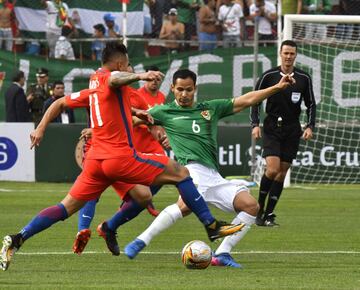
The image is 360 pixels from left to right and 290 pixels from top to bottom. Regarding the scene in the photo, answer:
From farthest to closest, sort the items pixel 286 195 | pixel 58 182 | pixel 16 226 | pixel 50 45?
pixel 50 45, pixel 58 182, pixel 286 195, pixel 16 226

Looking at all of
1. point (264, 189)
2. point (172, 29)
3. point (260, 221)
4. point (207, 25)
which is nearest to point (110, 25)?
point (172, 29)

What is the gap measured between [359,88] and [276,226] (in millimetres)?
9494

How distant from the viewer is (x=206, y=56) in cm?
2503

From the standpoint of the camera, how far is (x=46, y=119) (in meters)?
10.6

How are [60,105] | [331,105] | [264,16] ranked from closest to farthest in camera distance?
1. [60,105]
2. [331,105]
3. [264,16]

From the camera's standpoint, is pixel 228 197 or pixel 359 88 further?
pixel 359 88

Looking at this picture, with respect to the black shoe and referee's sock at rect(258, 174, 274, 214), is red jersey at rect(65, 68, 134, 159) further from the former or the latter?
referee's sock at rect(258, 174, 274, 214)

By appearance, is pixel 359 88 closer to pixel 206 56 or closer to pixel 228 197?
pixel 206 56

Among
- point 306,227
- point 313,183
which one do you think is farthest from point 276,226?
point 313,183

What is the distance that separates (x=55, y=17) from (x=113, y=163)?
1628cm

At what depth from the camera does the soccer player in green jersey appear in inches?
439

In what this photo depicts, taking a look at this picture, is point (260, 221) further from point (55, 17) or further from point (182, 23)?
point (55, 17)

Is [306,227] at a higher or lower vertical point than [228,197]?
lower

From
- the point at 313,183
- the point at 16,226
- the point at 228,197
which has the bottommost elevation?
the point at 313,183
